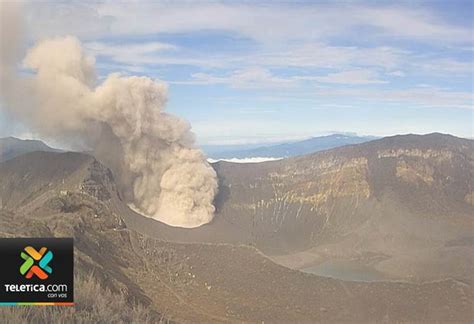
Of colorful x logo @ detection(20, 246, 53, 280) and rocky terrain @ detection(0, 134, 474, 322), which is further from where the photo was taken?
rocky terrain @ detection(0, 134, 474, 322)

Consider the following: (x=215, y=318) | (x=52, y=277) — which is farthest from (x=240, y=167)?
(x=52, y=277)

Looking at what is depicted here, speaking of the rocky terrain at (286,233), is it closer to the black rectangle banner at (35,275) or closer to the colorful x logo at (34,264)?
the black rectangle banner at (35,275)

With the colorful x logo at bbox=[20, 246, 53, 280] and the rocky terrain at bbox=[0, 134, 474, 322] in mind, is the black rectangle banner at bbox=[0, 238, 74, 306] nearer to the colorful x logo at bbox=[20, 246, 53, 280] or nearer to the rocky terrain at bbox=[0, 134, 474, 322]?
the colorful x logo at bbox=[20, 246, 53, 280]

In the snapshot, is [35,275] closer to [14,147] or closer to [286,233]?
[14,147]

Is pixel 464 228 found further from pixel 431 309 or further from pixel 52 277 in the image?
pixel 52 277

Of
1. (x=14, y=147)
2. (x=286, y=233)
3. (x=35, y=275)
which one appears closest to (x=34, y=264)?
(x=35, y=275)

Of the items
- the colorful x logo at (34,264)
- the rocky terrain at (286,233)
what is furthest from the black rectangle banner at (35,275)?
the rocky terrain at (286,233)

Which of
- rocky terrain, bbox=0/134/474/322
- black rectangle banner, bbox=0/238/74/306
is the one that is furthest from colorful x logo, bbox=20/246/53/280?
rocky terrain, bbox=0/134/474/322

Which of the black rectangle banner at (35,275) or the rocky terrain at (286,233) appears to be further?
the rocky terrain at (286,233)
